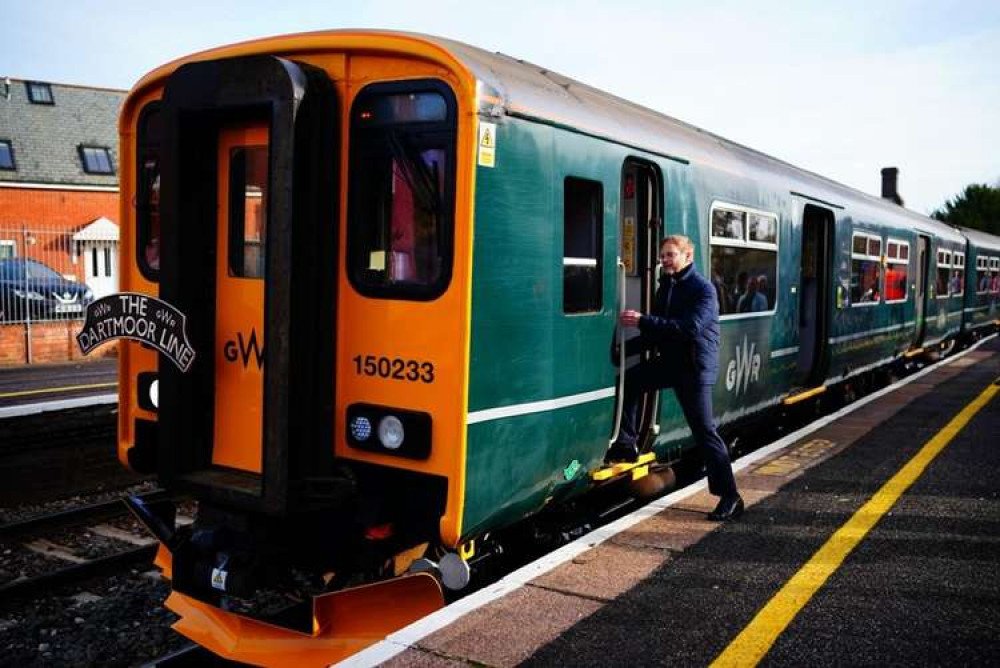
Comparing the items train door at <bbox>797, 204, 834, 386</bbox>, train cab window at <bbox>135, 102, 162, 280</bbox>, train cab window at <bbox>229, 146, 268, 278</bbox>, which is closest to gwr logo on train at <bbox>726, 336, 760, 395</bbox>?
train door at <bbox>797, 204, 834, 386</bbox>

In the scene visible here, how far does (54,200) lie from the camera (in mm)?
31406

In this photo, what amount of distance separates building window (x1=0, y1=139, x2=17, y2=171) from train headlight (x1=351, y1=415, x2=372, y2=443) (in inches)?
1245

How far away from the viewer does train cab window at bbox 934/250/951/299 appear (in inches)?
651

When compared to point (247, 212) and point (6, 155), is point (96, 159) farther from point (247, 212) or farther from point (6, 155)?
point (247, 212)

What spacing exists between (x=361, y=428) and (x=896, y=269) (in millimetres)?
10938

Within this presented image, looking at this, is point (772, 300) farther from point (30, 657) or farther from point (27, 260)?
point (27, 260)

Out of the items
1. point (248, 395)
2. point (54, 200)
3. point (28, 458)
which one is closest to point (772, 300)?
point (248, 395)

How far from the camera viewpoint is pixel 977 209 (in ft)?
192

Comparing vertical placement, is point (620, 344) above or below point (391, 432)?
above

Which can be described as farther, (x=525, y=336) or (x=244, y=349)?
(x=244, y=349)

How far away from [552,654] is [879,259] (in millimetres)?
9813

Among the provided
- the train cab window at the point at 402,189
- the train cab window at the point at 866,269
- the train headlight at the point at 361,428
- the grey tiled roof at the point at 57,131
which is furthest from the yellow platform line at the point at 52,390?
the grey tiled roof at the point at 57,131

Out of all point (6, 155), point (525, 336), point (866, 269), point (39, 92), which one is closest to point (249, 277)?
point (525, 336)

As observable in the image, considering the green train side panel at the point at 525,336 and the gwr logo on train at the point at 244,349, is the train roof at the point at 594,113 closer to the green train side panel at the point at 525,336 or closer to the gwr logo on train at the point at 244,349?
the green train side panel at the point at 525,336
